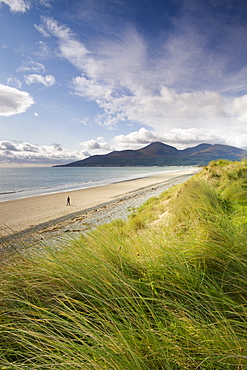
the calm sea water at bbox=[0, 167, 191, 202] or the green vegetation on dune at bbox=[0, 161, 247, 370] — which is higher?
the green vegetation on dune at bbox=[0, 161, 247, 370]

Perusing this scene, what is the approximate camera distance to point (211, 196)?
6.55 m

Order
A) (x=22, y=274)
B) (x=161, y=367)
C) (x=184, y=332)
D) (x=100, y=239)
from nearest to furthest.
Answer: (x=161, y=367)
(x=184, y=332)
(x=22, y=274)
(x=100, y=239)

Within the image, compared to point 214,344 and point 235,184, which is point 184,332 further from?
point 235,184

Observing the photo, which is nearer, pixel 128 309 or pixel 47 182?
pixel 128 309

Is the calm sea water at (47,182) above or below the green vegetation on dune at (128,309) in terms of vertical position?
below

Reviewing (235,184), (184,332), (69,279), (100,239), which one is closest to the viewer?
(184,332)

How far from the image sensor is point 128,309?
70.9 inches

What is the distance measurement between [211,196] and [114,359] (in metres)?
6.18

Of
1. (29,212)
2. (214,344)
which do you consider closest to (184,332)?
(214,344)

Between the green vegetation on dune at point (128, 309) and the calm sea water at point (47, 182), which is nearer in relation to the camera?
the green vegetation on dune at point (128, 309)

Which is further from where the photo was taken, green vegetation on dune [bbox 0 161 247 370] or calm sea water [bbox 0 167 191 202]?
calm sea water [bbox 0 167 191 202]

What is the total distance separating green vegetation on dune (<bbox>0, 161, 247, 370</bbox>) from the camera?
4.35 feet

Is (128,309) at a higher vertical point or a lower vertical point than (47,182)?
higher

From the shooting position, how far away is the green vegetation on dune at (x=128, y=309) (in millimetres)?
1327
